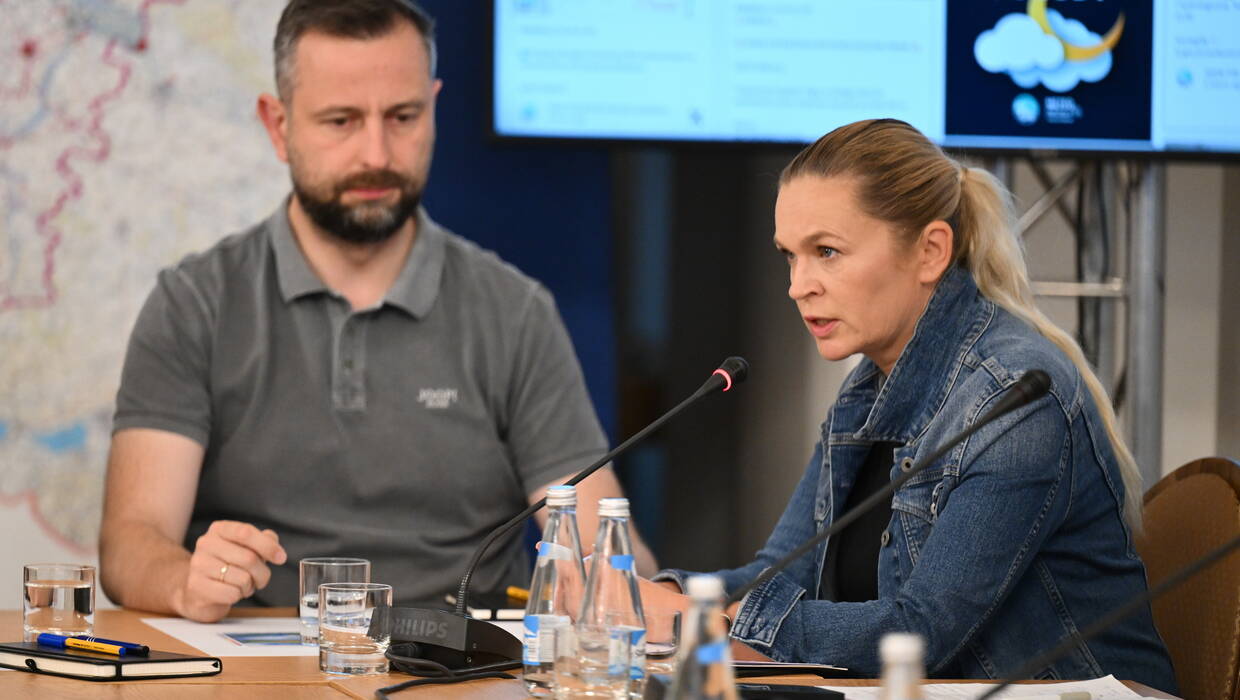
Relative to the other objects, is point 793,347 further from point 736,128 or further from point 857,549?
point 857,549

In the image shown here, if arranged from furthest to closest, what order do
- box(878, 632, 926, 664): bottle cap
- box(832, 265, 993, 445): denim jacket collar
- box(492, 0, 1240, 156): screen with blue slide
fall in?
box(492, 0, 1240, 156): screen with blue slide < box(832, 265, 993, 445): denim jacket collar < box(878, 632, 926, 664): bottle cap

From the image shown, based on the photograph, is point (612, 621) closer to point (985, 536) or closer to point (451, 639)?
point (451, 639)

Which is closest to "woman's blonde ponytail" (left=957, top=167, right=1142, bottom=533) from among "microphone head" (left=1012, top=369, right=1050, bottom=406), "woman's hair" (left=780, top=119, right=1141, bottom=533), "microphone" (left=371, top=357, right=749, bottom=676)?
"woman's hair" (left=780, top=119, right=1141, bottom=533)

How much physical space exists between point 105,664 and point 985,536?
0.95 meters

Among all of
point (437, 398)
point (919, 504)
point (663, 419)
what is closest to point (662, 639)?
point (663, 419)

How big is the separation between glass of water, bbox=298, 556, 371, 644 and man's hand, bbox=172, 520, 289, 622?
6.1 inches

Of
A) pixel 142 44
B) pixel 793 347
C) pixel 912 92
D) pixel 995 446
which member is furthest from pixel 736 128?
pixel 995 446

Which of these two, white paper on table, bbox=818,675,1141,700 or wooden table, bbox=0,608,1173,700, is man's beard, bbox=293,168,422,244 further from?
white paper on table, bbox=818,675,1141,700

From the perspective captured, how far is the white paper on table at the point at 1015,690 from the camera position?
1.34 m

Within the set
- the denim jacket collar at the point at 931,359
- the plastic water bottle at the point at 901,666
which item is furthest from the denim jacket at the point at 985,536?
the plastic water bottle at the point at 901,666

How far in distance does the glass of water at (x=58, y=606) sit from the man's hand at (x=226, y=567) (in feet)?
0.61

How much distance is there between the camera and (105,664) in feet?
4.77

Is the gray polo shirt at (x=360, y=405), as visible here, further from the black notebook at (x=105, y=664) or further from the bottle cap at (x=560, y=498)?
the bottle cap at (x=560, y=498)

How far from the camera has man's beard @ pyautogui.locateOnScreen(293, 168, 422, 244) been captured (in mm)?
2461
